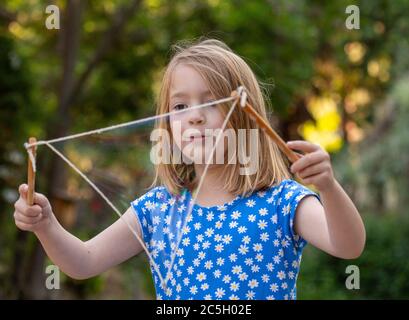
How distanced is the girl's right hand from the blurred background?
3.37 m

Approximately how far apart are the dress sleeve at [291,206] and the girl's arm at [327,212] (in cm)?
3

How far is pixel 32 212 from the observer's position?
168 centimetres

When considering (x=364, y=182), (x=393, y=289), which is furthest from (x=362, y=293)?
(x=364, y=182)

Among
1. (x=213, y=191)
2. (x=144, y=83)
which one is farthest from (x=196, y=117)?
(x=144, y=83)

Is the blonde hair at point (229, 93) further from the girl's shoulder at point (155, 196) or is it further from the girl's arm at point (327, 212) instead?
the girl's arm at point (327, 212)

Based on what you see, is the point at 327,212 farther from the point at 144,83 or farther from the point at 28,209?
the point at 144,83

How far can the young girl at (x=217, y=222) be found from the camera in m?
1.69

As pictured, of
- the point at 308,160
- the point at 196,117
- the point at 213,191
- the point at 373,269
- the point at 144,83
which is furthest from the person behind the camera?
the point at 373,269

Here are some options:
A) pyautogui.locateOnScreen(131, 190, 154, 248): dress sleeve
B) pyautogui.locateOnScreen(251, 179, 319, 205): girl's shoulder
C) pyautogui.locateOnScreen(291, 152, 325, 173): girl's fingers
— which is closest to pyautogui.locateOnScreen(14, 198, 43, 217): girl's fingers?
pyautogui.locateOnScreen(131, 190, 154, 248): dress sleeve

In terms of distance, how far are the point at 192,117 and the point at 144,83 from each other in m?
5.42

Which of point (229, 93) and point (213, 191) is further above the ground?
point (229, 93)

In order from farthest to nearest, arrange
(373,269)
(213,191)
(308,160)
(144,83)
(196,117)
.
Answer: (373,269) < (144,83) < (213,191) < (196,117) < (308,160)

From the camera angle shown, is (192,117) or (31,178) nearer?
(31,178)

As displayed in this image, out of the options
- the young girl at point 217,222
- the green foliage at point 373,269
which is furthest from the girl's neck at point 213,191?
the green foliage at point 373,269
